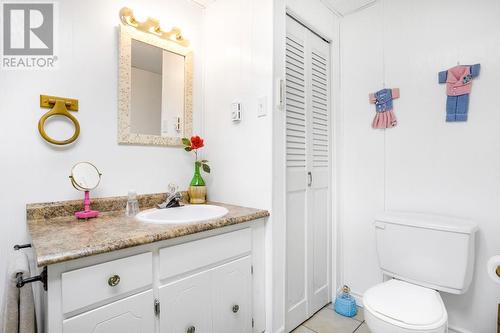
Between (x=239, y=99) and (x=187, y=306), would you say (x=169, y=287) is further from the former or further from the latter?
(x=239, y=99)

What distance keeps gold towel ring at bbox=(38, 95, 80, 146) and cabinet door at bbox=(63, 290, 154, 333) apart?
0.87 meters

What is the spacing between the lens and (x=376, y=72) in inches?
73.9

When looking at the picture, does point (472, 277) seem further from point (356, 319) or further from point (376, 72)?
point (376, 72)

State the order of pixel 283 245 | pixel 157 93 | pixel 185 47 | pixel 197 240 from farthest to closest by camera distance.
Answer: pixel 185 47
pixel 157 93
pixel 283 245
pixel 197 240

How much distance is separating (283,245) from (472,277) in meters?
1.09

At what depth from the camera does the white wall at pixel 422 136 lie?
1.44 m

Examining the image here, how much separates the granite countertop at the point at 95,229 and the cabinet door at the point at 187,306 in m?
0.24

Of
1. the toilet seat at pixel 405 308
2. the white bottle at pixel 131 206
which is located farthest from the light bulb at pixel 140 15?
the toilet seat at pixel 405 308

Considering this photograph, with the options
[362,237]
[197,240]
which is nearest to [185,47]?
[197,240]

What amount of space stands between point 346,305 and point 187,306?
4.05 ft

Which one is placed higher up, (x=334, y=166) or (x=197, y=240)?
(x=334, y=166)

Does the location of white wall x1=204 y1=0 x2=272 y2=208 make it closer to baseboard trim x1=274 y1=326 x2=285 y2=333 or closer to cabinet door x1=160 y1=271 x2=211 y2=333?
cabinet door x1=160 y1=271 x2=211 y2=333

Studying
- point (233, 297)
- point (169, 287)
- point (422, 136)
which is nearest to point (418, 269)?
point (422, 136)

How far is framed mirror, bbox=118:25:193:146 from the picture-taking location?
1.54m
